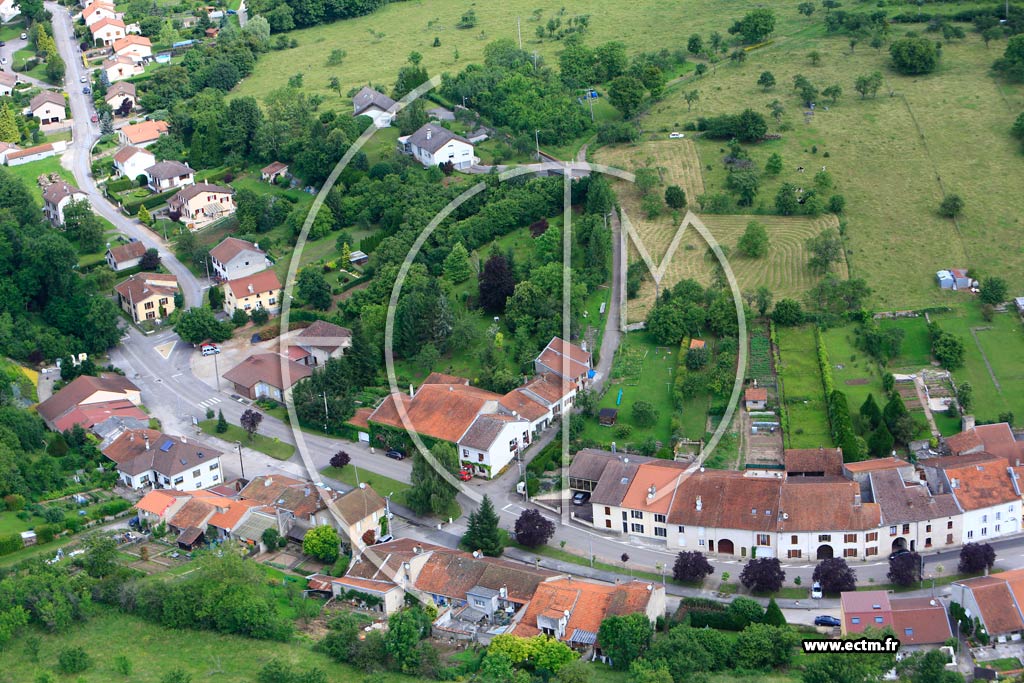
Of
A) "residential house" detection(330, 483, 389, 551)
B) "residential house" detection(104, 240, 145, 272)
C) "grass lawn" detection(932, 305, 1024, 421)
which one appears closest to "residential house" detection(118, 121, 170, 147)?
"residential house" detection(104, 240, 145, 272)

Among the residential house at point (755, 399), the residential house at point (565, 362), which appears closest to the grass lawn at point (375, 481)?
the residential house at point (565, 362)

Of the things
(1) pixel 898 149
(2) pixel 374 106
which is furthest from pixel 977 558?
(2) pixel 374 106

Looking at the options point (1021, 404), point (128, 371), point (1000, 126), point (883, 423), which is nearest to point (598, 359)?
point (883, 423)

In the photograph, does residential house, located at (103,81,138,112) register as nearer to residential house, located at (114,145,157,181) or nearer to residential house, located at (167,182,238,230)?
residential house, located at (114,145,157,181)

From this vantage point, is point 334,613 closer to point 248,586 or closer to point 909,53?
point 248,586

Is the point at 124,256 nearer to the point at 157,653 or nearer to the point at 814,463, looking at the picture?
the point at 157,653

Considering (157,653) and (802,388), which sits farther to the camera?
(802,388)
